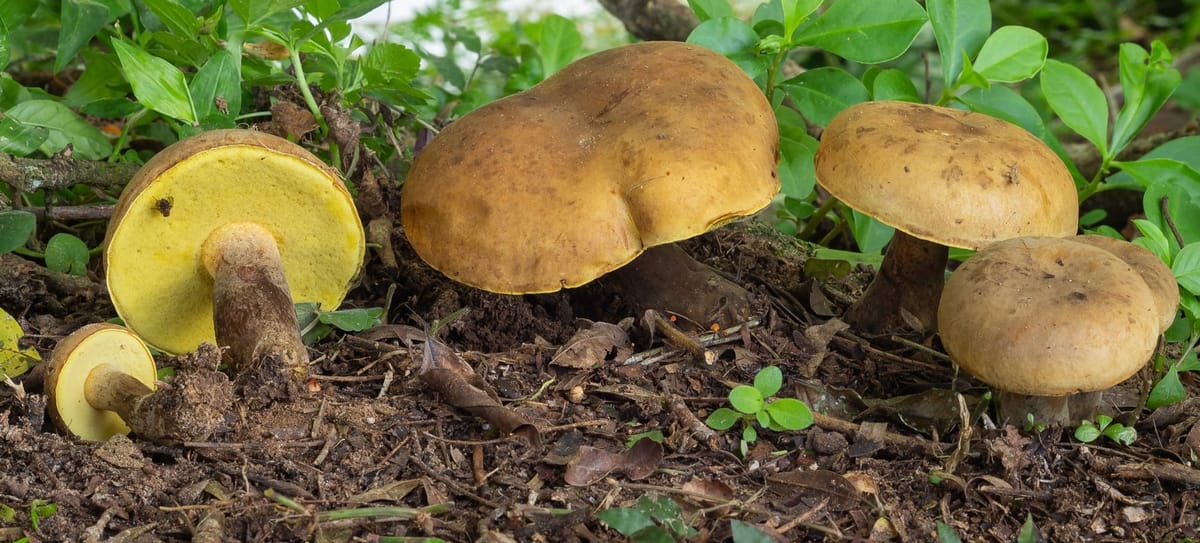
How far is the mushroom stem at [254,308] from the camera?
8.30 ft

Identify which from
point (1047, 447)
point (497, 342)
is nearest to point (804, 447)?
point (1047, 447)

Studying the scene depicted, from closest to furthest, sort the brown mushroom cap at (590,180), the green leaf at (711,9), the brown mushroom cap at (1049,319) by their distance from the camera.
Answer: the brown mushroom cap at (1049,319)
the brown mushroom cap at (590,180)
the green leaf at (711,9)

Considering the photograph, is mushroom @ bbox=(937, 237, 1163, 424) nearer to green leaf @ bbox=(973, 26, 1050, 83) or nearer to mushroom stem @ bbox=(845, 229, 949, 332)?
mushroom stem @ bbox=(845, 229, 949, 332)

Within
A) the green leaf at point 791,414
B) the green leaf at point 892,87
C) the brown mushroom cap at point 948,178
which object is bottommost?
the green leaf at point 791,414

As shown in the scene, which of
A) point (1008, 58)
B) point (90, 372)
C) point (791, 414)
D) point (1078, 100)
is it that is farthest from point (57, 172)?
point (1078, 100)

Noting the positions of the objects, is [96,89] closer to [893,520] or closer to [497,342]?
[497,342]

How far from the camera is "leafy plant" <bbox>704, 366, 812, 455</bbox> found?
2.48 m

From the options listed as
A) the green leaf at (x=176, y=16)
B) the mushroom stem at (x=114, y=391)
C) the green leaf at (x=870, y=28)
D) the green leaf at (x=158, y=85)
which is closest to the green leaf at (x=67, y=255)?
the green leaf at (x=158, y=85)

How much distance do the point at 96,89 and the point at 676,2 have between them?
3065mm

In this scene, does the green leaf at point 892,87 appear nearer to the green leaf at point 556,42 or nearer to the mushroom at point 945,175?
the mushroom at point 945,175

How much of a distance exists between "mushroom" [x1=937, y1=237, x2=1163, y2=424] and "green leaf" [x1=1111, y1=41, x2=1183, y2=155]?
989 mm

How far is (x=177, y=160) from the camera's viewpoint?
96.5 inches

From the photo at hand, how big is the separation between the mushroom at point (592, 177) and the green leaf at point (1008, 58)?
770 millimetres

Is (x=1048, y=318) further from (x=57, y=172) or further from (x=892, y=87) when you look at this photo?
(x=57, y=172)
